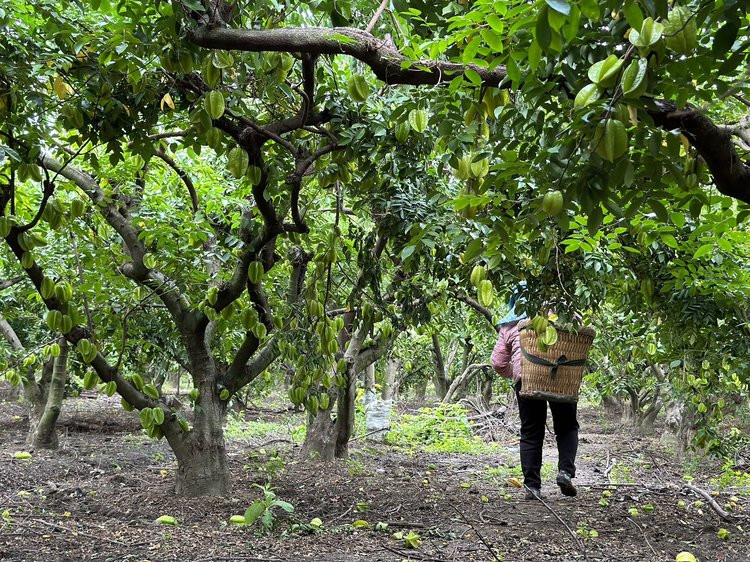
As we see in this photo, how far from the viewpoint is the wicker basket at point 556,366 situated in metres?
4.57

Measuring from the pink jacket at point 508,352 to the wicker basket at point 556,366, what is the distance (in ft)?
1.79

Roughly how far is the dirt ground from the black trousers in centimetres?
26

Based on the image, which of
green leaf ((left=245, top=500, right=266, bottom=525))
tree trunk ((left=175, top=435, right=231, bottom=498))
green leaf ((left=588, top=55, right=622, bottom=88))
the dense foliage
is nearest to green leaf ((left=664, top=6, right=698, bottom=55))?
the dense foliage

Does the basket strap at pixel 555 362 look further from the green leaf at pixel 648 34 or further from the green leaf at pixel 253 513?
the green leaf at pixel 648 34

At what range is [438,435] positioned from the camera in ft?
35.0

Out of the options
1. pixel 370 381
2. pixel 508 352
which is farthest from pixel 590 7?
pixel 370 381

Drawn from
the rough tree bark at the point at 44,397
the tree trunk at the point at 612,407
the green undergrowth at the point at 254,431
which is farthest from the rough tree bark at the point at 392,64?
the tree trunk at the point at 612,407

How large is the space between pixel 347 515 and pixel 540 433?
5.52 feet

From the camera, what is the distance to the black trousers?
497 cm

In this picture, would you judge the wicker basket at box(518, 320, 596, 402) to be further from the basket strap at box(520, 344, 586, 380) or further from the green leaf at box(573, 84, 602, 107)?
the green leaf at box(573, 84, 602, 107)

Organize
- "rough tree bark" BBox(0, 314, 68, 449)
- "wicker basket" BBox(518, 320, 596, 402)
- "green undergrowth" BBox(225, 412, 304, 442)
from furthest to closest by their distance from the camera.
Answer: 1. "green undergrowth" BBox(225, 412, 304, 442)
2. "rough tree bark" BBox(0, 314, 68, 449)
3. "wicker basket" BBox(518, 320, 596, 402)

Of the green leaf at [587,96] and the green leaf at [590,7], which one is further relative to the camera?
the green leaf at [587,96]

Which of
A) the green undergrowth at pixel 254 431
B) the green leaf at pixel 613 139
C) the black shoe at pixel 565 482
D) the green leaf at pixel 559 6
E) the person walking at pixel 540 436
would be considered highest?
the green leaf at pixel 559 6

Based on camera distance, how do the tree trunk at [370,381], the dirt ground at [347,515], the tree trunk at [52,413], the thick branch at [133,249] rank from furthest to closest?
the tree trunk at [370,381] < the tree trunk at [52,413] < the thick branch at [133,249] < the dirt ground at [347,515]
